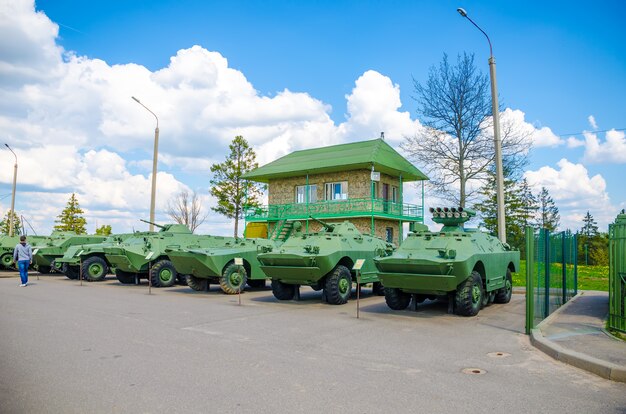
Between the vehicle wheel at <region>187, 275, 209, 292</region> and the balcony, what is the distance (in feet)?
41.6

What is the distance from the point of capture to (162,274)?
62.2ft

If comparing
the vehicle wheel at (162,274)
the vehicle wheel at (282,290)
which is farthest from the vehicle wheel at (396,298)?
the vehicle wheel at (162,274)

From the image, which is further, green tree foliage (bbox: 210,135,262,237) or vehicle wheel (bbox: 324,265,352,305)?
green tree foliage (bbox: 210,135,262,237)

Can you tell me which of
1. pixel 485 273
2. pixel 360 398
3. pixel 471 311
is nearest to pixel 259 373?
pixel 360 398

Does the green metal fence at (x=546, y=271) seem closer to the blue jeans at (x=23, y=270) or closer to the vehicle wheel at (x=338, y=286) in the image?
the vehicle wheel at (x=338, y=286)

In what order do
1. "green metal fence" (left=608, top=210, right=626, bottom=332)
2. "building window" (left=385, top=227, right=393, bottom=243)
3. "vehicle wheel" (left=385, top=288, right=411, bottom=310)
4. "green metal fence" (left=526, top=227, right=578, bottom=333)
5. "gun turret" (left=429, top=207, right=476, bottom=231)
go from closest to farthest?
"green metal fence" (left=608, top=210, right=626, bottom=332), "green metal fence" (left=526, top=227, right=578, bottom=333), "vehicle wheel" (left=385, top=288, right=411, bottom=310), "gun turret" (left=429, top=207, right=476, bottom=231), "building window" (left=385, top=227, right=393, bottom=243)

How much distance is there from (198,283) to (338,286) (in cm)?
585

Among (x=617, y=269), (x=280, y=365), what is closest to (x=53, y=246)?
(x=280, y=365)

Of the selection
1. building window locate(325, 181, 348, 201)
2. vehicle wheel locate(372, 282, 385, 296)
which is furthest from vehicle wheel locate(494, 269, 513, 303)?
building window locate(325, 181, 348, 201)

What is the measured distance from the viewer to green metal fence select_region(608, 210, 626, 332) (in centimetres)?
863

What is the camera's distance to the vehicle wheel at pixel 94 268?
70.1 ft

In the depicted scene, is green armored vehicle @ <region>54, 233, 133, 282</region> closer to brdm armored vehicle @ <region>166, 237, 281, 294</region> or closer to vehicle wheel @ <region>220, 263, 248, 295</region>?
brdm armored vehicle @ <region>166, 237, 281, 294</region>

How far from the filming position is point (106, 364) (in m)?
6.59

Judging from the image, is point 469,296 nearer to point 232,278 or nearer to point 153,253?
point 232,278
